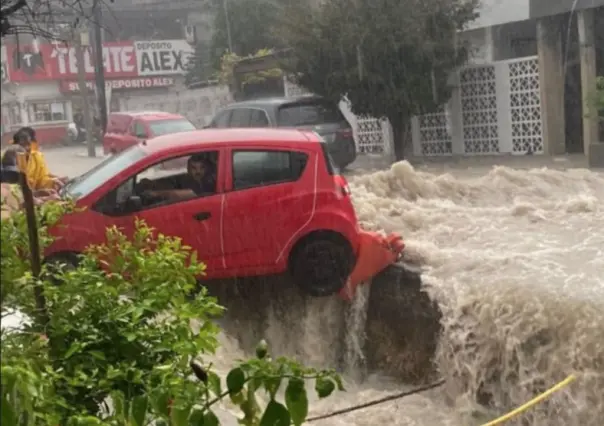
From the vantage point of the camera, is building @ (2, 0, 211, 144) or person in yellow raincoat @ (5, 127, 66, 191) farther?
building @ (2, 0, 211, 144)

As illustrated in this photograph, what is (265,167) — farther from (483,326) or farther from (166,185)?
(483,326)

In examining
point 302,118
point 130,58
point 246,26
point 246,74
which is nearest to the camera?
point 130,58

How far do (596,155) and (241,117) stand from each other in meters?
5.26

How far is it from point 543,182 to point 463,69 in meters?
4.96

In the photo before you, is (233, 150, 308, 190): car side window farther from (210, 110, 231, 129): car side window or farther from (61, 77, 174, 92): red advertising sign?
(210, 110, 231, 129): car side window

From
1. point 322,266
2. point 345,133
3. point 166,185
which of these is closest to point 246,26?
point 345,133

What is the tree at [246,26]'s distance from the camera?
1592cm

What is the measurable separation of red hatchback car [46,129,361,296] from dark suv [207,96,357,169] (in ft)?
17.5

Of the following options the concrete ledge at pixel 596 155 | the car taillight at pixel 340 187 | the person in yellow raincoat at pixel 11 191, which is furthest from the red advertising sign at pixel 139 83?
the person in yellow raincoat at pixel 11 191

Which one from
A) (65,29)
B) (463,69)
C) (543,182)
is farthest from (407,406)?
(463,69)

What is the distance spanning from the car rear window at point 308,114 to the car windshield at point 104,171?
6.36 meters

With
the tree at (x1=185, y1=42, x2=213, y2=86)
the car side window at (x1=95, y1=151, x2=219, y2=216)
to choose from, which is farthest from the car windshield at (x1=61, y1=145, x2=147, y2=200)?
the tree at (x1=185, y1=42, x2=213, y2=86)

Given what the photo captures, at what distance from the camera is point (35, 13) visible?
2578 millimetres

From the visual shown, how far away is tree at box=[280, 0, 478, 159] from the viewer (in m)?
16.4
